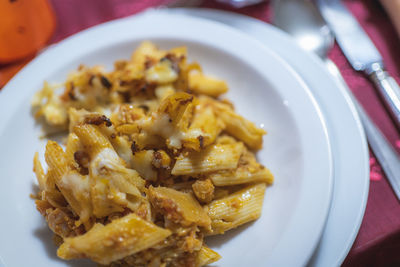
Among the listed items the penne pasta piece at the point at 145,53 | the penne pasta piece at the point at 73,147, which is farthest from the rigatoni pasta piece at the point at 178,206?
the penne pasta piece at the point at 145,53

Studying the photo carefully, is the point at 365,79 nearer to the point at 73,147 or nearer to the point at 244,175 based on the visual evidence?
the point at 244,175

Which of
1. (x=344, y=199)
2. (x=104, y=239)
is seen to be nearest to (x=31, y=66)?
(x=104, y=239)

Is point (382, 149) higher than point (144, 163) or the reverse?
the reverse

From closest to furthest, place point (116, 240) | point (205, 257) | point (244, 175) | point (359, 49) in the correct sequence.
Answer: point (116, 240) < point (205, 257) < point (244, 175) < point (359, 49)

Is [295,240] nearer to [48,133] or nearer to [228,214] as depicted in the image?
[228,214]

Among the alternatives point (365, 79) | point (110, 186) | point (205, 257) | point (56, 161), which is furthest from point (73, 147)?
point (365, 79)

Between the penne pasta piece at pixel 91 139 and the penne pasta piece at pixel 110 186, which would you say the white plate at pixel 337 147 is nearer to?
the penne pasta piece at pixel 110 186
